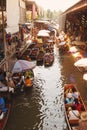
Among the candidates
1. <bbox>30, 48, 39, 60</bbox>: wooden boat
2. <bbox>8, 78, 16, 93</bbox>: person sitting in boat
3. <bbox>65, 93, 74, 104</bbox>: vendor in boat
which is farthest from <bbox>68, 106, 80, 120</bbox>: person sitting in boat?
<bbox>30, 48, 39, 60</bbox>: wooden boat

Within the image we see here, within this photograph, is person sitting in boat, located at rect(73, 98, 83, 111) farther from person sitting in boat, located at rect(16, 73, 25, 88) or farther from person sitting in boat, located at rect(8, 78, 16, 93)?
person sitting in boat, located at rect(16, 73, 25, 88)

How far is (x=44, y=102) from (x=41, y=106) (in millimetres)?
872

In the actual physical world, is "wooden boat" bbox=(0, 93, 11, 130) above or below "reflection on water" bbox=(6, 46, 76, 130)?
above

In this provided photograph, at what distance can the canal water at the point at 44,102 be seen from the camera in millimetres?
18922

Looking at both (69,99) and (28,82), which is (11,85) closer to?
(28,82)

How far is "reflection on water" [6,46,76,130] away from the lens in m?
18.8

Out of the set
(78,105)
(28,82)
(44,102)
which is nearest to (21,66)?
(28,82)

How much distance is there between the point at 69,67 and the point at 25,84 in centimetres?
1034

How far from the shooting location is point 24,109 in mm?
21391

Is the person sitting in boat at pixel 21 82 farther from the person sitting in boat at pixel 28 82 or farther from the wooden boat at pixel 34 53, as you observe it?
the wooden boat at pixel 34 53

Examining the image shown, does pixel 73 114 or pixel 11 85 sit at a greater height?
pixel 11 85

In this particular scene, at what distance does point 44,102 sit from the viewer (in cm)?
2275

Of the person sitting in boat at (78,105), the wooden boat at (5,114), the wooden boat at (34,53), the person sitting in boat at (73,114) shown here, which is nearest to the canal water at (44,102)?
the wooden boat at (5,114)

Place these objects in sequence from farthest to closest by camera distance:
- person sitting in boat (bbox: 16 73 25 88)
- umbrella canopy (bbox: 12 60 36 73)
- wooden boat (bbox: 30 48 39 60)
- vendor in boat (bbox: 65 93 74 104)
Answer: wooden boat (bbox: 30 48 39 60) < person sitting in boat (bbox: 16 73 25 88) < umbrella canopy (bbox: 12 60 36 73) < vendor in boat (bbox: 65 93 74 104)
